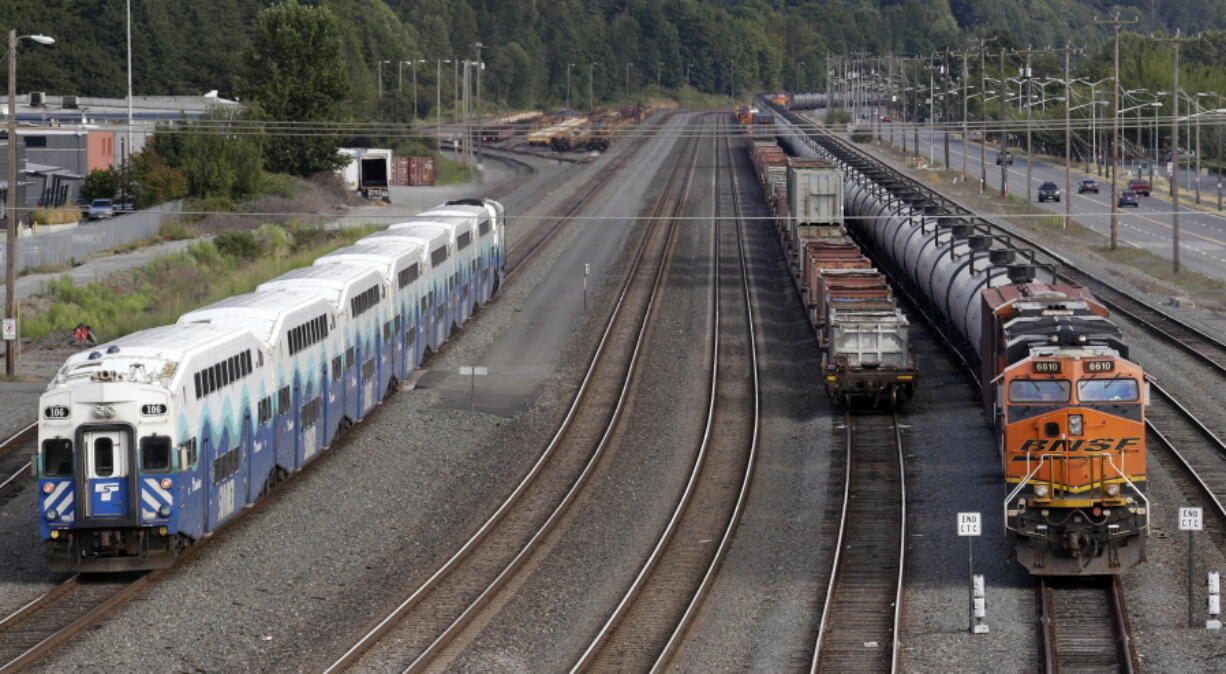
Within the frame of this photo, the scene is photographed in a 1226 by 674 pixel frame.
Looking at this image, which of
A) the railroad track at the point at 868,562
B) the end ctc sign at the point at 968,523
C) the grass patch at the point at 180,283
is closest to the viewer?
the railroad track at the point at 868,562

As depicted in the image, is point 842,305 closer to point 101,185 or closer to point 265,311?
point 265,311

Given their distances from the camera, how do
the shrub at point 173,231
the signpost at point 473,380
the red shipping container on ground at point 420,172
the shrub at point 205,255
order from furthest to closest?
the red shipping container on ground at point 420,172, the shrub at point 173,231, the shrub at point 205,255, the signpost at point 473,380

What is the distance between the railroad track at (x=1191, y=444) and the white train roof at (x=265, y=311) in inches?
750

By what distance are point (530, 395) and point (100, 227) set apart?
37314mm

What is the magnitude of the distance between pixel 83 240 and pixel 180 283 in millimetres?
11756

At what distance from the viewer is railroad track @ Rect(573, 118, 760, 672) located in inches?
930

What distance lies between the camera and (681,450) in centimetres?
3744

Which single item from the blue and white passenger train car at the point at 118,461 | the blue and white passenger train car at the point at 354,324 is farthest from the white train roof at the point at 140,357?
the blue and white passenger train car at the point at 354,324

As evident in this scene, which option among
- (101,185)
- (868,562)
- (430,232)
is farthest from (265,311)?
(101,185)

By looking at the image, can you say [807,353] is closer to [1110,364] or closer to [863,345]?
[863,345]

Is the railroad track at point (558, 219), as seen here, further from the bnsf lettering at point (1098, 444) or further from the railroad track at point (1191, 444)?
the bnsf lettering at point (1098, 444)

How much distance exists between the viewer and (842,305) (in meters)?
41.7

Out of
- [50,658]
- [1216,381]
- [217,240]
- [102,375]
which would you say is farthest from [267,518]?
[217,240]

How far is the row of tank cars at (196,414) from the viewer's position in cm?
2639
